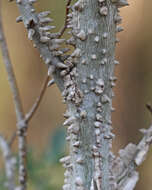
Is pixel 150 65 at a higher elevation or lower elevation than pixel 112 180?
lower

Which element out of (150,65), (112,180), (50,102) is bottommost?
(50,102)

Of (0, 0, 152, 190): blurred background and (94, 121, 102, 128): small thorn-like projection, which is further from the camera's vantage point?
(0, 0, 152, 190): blurred background

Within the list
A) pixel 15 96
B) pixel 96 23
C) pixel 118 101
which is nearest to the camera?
pixel 96 23

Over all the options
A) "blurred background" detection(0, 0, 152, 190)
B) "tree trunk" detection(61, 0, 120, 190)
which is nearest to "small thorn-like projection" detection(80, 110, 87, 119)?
"tree trunk" detection(61, 0, 120, 190)

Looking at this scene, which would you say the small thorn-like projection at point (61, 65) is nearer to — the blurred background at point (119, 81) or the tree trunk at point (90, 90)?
the tree trunk at point (90, 90)

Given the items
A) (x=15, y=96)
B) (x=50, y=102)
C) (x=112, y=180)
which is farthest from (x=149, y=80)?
(x=112, y=180)

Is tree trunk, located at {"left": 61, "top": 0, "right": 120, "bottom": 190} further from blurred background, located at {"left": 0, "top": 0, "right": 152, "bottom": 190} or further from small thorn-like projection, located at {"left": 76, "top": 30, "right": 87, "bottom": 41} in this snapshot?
blurred background, located at {"left": 0, "top": 0, "right": 152, "bottom": 190}

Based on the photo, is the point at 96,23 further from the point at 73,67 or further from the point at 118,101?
the point at 118,101

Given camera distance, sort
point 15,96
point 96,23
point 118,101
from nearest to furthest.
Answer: point 96,23 → point 15,96 → point 118,101
